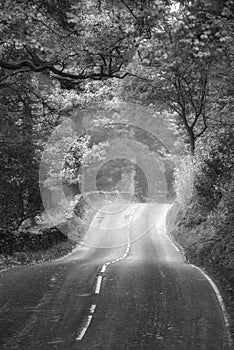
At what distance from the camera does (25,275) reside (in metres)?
19.0

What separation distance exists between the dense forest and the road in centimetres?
301

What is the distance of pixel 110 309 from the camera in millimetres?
12945

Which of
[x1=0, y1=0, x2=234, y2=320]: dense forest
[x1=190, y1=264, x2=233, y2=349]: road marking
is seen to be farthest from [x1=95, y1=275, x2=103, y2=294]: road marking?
[x1=0, y1=0, x2=234, y2=320]: dense forest

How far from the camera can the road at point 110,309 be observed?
10219mm

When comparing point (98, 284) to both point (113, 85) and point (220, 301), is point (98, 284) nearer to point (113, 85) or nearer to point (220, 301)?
point (220, 301)

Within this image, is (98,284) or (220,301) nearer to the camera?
(220,301)

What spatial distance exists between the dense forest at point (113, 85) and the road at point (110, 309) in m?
3.01

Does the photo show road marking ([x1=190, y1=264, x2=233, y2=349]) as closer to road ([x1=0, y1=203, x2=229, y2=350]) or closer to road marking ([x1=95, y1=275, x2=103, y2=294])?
road ([x1=0, y1=203, x2=229, y2=350])

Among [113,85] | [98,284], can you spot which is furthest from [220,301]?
[113,85]

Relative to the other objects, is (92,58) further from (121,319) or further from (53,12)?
(121,319)

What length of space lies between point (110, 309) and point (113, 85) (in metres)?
21.1

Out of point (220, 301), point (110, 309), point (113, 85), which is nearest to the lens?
point (110, 309)

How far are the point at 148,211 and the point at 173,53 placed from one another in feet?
152

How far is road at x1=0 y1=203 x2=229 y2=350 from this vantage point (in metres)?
10.2
